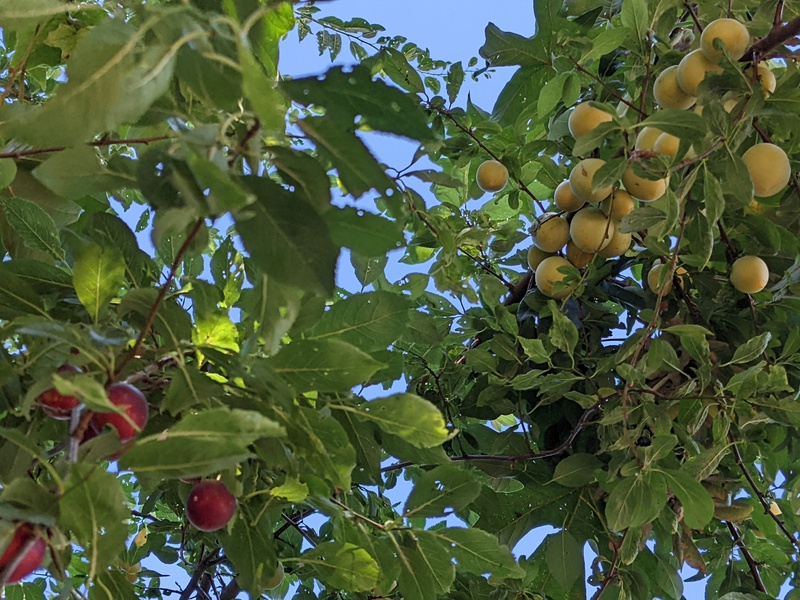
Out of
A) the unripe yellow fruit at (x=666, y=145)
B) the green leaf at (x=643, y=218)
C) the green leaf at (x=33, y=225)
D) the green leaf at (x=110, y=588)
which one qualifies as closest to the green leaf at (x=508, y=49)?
the unripe yellow fruit at (x=666, y=145)

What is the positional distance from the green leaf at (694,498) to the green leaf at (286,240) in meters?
0.80

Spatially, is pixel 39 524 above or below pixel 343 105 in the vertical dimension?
below

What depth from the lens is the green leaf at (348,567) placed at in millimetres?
851

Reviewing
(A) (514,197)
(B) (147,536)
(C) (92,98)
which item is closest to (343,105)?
(C) (92,98)

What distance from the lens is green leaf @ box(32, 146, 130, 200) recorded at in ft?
2.02

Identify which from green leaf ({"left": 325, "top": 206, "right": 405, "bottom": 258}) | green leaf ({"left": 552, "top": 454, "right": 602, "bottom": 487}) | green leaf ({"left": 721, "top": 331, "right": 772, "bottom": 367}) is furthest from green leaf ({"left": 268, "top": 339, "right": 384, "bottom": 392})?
green leaf ({"left": 552, "top": 454, "right": 602, "bottom": 487})

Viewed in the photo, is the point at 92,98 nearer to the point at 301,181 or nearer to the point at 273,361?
the point at 301,181

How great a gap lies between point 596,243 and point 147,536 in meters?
1.19

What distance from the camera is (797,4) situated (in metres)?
1.20

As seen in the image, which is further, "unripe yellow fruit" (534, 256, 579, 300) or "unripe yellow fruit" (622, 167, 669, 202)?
"unripe yellow fruit" (534, 256, 579, 300)

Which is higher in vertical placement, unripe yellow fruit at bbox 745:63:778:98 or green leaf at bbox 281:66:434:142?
unripe yellow fruit at bbox 745:63:778:98

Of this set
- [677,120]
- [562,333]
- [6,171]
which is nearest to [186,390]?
[6,171]

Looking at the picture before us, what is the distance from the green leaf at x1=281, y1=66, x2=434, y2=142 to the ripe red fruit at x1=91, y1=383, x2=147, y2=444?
0.28 meters

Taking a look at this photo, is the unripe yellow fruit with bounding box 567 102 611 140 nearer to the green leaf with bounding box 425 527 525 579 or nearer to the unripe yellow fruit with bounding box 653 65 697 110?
the unripe yellow fruit with bounding box 653 65 697 110
